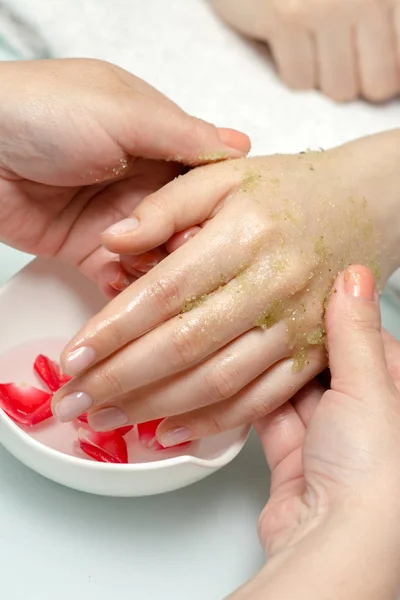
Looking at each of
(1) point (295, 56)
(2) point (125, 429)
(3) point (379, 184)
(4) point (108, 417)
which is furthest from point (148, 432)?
(1) point (295, 56)

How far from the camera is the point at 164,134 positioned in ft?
2.83

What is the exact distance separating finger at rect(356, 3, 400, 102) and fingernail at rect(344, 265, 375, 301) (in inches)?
24.4

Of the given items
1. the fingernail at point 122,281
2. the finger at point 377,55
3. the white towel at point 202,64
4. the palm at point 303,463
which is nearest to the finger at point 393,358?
the palm at point 303,463

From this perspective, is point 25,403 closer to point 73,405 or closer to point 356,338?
point 73,405

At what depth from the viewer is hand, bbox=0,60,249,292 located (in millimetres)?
842

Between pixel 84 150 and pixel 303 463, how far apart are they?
443 millimetres

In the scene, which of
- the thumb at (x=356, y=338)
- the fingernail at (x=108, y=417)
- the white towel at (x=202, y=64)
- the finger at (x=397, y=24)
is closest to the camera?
the thumb at (x=356, y=338)

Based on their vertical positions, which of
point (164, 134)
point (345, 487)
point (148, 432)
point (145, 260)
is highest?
point (164, 134)

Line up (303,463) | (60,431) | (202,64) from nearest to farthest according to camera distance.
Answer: (303,463)
(60,431)
(202,64)

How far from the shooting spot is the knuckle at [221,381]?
2.68 ft

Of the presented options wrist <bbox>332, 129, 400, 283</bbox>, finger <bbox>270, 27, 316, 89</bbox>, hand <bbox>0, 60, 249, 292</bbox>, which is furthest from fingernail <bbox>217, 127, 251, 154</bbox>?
finger <bbox>270, 27, 316, 89</bbox>

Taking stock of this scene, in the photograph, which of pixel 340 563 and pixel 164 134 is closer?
pixel 340 563

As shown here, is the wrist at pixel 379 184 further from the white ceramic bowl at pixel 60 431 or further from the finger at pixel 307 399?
the white ceramic bowl at pixel 60 431

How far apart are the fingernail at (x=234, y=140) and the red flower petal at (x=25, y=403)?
421mm
